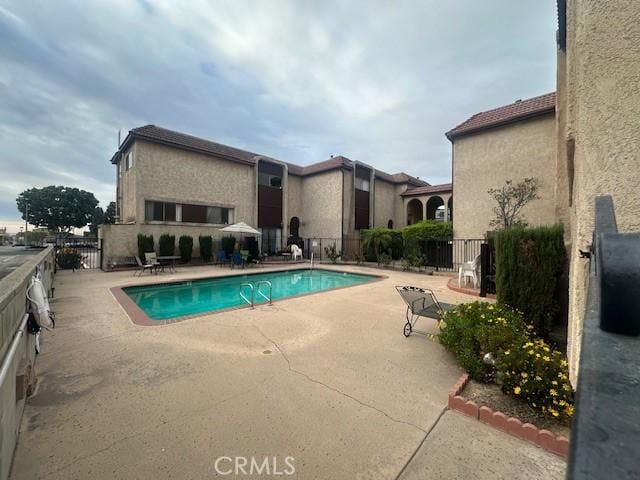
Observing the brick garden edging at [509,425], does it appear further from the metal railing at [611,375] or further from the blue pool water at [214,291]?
the blue pool water at [214,291]

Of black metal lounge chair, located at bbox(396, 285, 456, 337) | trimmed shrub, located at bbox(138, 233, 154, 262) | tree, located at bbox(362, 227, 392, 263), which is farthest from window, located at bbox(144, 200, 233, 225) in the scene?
black metal lounge chair, located at bbox(396, 285, 456, 337)

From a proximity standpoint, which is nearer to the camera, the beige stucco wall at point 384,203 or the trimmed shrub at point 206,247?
the trimmed shrub at point 206,247

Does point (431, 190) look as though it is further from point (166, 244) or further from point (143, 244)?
point (143, 244)

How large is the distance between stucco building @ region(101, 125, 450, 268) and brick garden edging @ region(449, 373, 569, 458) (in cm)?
1695

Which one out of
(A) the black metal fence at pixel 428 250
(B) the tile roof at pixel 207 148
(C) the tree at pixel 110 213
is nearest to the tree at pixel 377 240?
(A) the black metal fence at pixel 428 250

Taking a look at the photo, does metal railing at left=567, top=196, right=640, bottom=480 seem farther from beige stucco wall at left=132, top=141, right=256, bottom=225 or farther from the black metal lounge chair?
beige stucco wall at left=132, top=141, right=256, bottom=225

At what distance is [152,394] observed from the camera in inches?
129

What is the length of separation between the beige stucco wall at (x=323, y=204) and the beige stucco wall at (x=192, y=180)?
209 inches

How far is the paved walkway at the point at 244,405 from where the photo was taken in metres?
2.35

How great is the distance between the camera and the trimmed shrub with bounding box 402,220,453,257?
1640 cm

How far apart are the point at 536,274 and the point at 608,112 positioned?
319 cm

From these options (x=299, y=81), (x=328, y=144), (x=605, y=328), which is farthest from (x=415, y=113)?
(x=605, y=328)

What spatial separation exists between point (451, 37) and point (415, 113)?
30.8ft

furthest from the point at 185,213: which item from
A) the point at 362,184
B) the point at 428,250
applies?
the point at 428,250
